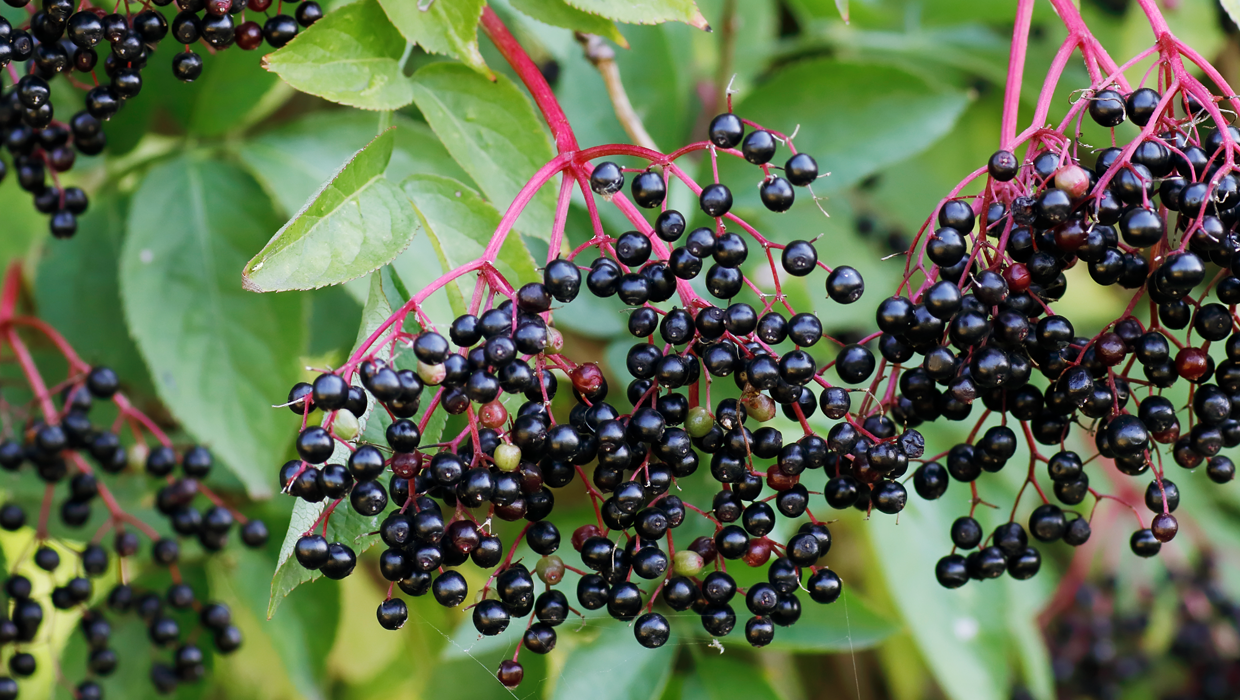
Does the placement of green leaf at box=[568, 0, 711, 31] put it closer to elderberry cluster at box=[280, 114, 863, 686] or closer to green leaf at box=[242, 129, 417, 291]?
elderberry cluster at box=[280, 114, 863, 686]

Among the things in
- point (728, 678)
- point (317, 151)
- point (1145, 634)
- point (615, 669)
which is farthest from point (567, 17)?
point (1145, 634)

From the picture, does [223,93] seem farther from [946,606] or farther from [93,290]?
[946,606]

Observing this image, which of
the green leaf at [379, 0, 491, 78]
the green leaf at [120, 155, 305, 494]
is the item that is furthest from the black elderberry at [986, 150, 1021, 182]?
the green leaf at [120, 155, 305, 494]

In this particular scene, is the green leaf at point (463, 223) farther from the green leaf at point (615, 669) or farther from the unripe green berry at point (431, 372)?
the green leaf at point (615, 669)

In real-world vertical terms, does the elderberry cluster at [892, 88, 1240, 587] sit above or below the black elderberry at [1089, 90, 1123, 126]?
below

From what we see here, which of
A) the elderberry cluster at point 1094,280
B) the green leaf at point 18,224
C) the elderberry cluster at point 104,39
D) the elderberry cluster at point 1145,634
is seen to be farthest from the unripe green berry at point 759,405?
the elderberry cluster at point 1145,634
